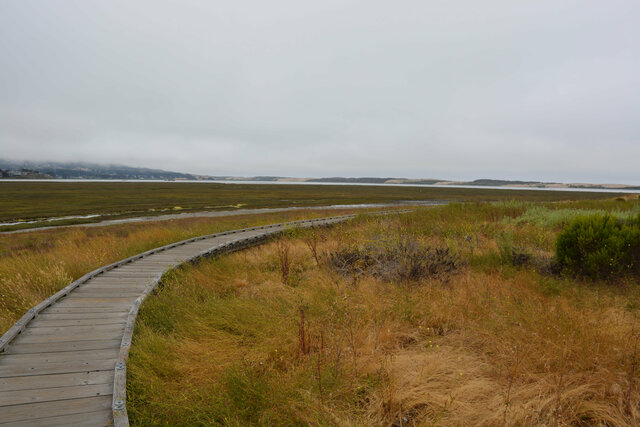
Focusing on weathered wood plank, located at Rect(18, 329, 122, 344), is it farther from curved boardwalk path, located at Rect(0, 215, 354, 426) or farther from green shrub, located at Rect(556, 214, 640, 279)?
green shrub, located at Rect(556, 214, 640, 279)

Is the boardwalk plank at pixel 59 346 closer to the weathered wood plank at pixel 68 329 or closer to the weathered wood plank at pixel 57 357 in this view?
the weathered wood plank at pixel 57 357

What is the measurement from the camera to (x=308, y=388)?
3.31m

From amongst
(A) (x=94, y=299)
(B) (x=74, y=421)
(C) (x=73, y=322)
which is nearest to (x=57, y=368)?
(B) (x=74, y=421)

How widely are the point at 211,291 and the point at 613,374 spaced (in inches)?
249

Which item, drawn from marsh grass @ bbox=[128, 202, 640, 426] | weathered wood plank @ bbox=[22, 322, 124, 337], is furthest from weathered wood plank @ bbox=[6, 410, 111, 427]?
weathered wood plank @ bbox=[22, 322, 124, 337]

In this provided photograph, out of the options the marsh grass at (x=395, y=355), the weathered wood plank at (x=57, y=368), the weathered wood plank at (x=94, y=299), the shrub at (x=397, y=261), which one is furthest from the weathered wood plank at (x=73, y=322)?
the shrub at (x=397, y=261)

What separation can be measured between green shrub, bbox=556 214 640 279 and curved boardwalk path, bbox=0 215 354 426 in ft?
27.8

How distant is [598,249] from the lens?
6.97 meters

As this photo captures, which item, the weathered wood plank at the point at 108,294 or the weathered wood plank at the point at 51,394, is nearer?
the weathered wood plank at the point at 51,394

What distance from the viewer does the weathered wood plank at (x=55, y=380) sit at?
3170mm

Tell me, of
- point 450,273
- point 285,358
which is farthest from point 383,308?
point 450,273

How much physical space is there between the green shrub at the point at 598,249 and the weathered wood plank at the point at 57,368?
340 inches

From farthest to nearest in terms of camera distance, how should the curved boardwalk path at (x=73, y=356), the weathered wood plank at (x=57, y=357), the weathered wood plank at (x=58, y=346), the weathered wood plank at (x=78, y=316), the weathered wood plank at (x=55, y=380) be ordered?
the weathered wood plank at (x=78, y=316)
the weathered wood plank at (x=58, y=346)
the weathered wood plank at (x=57, y=357)
the weathered wood plank at (x=55, y=380)
the curved boardwalk path at (x=73, y=356)

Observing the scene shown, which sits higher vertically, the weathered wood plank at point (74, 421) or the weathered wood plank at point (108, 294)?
the weathered wood plank at point (108, 294)
